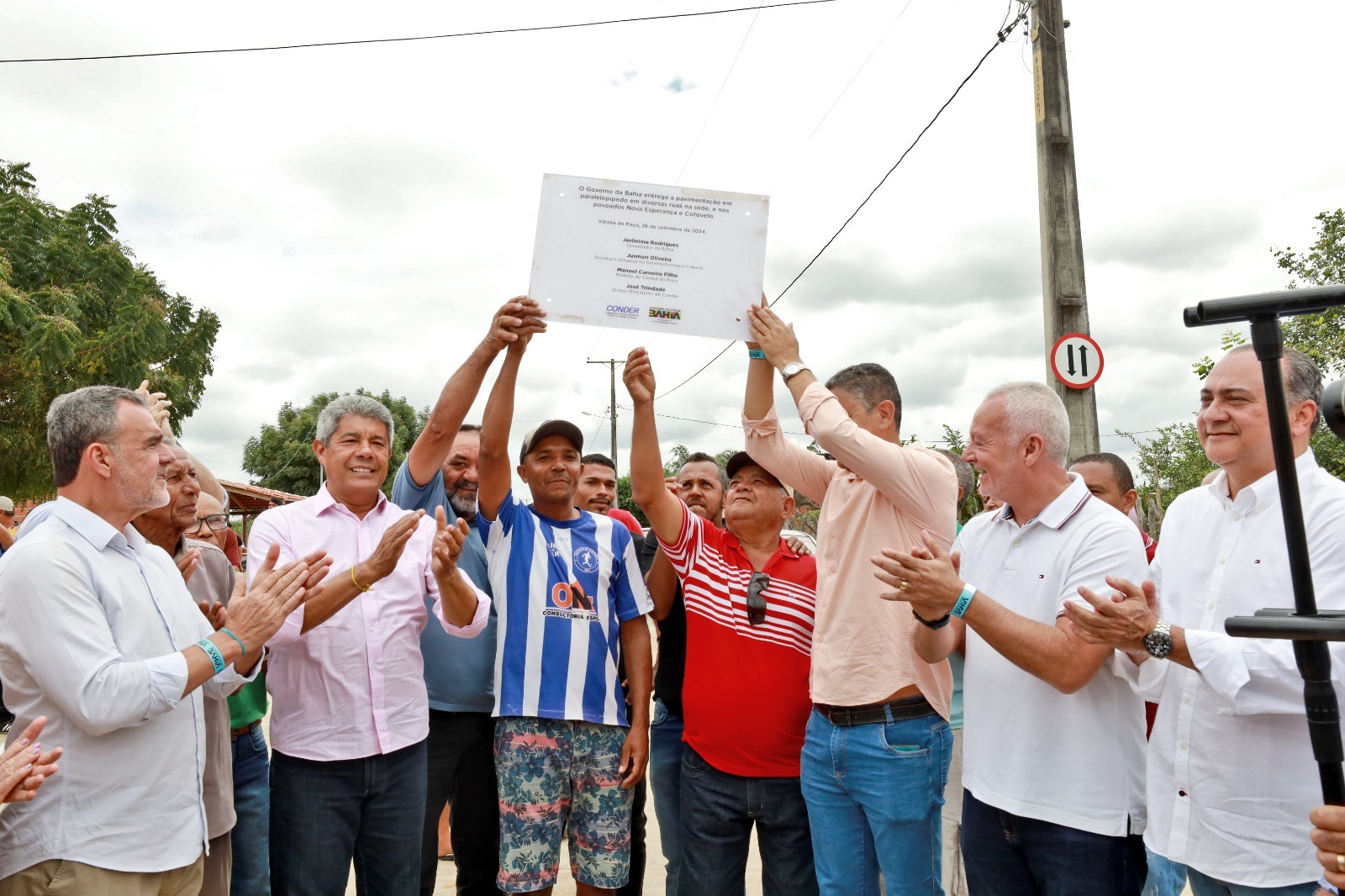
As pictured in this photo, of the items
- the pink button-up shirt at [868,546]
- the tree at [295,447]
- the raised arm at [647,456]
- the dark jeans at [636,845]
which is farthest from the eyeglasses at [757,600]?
the tree at [295,447]

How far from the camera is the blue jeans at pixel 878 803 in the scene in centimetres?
314

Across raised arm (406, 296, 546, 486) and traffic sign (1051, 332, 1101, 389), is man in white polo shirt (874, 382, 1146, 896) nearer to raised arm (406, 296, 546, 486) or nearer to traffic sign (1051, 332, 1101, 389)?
raised arm (406, 296, 546, 486)

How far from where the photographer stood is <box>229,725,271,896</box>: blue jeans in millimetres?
3539

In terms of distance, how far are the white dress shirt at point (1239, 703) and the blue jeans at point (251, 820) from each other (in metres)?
3.21

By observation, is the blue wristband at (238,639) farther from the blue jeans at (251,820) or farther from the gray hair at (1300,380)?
the gray hair at (1300,380)

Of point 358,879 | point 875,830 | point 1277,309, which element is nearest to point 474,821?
point 358,879

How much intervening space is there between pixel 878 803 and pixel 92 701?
2.46m

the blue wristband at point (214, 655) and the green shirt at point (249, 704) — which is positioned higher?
the blue wristband at point (214, 655)

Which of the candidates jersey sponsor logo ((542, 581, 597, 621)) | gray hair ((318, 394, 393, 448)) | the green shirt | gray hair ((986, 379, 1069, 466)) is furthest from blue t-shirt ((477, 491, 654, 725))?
gray hair ((986, 379, 1069, 466))

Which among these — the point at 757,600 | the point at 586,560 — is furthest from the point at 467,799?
the point at 757,600

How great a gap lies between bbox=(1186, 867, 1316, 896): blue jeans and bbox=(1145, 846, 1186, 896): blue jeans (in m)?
0.18

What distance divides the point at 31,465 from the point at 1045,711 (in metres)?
17.8

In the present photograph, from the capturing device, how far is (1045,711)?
109 inches

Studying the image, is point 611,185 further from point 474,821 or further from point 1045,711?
point 474,821
